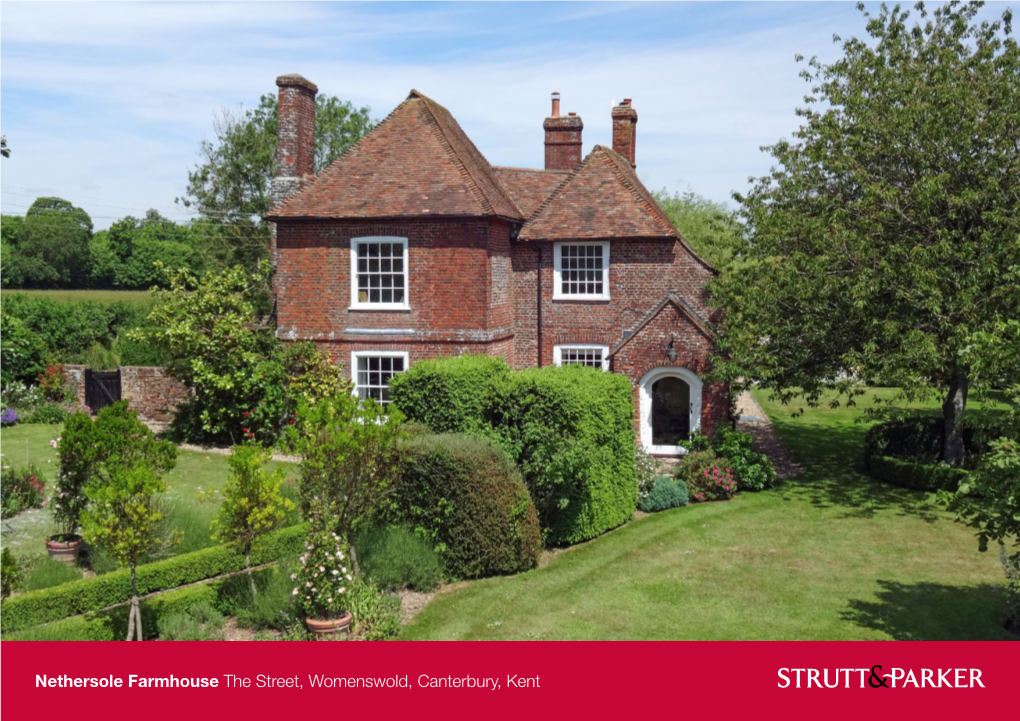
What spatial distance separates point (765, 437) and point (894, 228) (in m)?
9.13

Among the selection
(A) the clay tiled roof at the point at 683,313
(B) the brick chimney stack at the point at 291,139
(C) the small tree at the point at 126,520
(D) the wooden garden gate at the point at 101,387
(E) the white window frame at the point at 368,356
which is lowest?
(C) the small tree at the point at 126,520

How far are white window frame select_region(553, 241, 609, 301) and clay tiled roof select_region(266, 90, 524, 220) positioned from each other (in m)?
1.55

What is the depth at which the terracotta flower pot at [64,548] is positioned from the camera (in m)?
14.5

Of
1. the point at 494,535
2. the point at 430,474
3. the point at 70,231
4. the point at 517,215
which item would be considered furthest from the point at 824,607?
the point at 70,231

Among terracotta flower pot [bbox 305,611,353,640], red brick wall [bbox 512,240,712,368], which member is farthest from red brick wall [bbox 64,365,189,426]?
terracotta flower pot [bbox 305,611,353,640]

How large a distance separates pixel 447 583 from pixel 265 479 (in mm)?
3951

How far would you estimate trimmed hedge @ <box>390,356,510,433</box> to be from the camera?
16.4 meters

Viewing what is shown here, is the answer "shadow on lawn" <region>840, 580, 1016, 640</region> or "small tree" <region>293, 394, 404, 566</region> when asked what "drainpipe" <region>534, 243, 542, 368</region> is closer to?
"small tree" <region>293, 394, 404, 566</region>

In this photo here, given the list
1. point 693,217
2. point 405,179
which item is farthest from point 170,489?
point 693,217

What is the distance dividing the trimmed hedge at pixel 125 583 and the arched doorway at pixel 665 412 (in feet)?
38.2

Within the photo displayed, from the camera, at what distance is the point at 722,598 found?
1368cm

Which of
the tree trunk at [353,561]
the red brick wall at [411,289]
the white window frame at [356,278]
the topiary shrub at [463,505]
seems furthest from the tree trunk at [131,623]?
the white window frame at [356,278]

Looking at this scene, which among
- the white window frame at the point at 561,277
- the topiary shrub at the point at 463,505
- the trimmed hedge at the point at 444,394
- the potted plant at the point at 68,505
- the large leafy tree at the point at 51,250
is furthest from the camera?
the large leafy tree at the point at 51,250

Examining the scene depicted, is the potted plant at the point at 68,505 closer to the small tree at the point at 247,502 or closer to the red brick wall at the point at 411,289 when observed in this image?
the small tree at the point at 247,502
